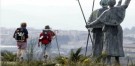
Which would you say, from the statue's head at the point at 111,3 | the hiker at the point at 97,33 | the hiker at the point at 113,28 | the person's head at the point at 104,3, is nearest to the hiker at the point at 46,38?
the hiker at the point at 97,33

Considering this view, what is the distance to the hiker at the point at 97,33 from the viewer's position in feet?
55.9

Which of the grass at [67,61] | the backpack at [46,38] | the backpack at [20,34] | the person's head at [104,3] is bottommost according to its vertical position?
the grass at [67,61]

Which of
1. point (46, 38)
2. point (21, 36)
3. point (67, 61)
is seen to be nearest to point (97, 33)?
point (46, 38)

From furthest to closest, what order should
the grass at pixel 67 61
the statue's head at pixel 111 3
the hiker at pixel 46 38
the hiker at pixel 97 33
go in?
the hiker at pixel 46 38 → the hiker at pixel 97 33 → the statue's head at pixel 111 3 → the grass at pixel 67 61

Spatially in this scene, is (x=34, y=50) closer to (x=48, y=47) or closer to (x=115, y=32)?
(x=115, y=32)

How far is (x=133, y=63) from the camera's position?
1323cm

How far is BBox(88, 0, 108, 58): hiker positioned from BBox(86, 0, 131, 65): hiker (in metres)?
0.36

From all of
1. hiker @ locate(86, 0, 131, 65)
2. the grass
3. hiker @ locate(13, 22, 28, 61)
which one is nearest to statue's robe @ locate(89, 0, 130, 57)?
hiker @ locate(86, 0, 131, 65)

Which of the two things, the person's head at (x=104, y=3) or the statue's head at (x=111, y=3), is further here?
the person's head at (x=104, y=3)

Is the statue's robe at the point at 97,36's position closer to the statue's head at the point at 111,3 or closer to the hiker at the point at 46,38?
the statue's head at the point at 111,3

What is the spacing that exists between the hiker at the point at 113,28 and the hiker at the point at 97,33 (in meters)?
0.36

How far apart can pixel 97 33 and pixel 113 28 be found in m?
1.03

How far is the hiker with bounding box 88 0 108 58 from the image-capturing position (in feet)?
55.9

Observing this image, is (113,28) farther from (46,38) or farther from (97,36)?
(46,38)
